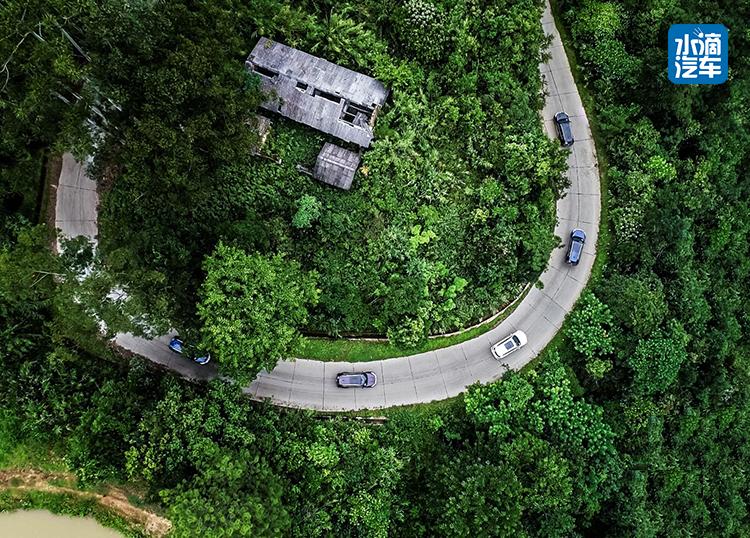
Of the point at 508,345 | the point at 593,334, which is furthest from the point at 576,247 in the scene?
the point at 508,345

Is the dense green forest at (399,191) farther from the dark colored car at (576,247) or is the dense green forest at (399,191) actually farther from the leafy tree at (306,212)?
the dark colored car at (576,247)

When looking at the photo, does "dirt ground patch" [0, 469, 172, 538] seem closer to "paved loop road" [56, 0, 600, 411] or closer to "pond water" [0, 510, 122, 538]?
"pond water" [0, 510, 122, 538]

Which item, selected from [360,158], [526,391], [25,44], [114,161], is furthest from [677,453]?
[25,44]

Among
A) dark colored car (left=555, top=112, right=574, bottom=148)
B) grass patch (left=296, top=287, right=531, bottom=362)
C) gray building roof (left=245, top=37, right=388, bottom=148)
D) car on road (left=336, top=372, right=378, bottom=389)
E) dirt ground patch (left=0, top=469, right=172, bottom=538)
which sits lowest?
dirt ground patch (left=0, top=469, right=172, bottom=538)

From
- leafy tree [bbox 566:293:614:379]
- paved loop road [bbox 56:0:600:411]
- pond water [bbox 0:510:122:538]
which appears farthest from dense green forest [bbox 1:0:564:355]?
pond water [bbox 0:510:122:538]

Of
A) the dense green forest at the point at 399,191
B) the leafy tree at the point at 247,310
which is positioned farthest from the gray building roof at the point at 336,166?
the leafy tree at the point at 247,310

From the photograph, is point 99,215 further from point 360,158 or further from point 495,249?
point 495,249

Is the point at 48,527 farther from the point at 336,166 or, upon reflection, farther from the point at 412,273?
the point at 336,166
